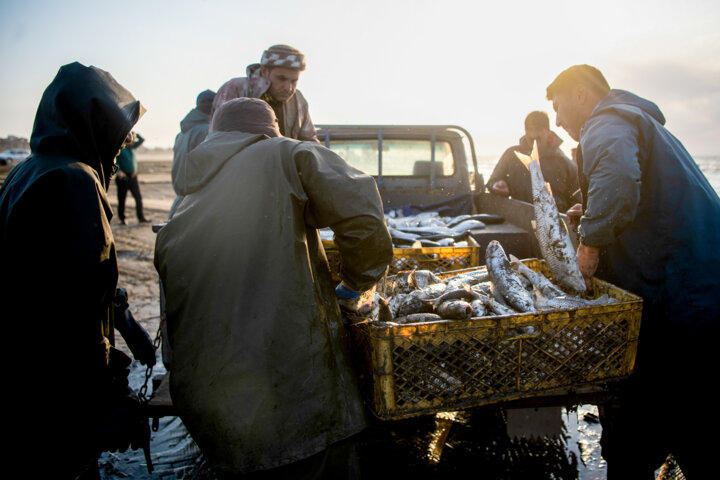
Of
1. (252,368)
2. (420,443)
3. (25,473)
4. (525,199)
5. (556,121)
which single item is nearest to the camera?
(252,368)

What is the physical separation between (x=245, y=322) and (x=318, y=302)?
0.30 metres

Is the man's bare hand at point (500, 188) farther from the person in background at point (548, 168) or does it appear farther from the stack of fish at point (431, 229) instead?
the stack of fish at point (431, 229)

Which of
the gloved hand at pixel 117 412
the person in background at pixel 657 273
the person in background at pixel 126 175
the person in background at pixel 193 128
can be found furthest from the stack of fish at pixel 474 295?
the person in background at pixel 126 175

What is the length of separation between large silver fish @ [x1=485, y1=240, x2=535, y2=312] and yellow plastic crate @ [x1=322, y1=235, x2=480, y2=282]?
51 cm

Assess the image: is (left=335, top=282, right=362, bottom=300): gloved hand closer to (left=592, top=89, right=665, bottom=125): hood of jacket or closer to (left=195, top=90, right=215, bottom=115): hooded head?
(left=592, top=89, right=665, bottom=125): hood of jacket

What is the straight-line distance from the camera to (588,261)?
2602 mm

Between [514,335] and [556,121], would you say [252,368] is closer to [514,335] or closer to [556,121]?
[514,335]

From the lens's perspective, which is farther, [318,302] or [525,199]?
[525,199]

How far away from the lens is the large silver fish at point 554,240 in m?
2.62

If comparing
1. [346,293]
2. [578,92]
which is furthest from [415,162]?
[346,293]

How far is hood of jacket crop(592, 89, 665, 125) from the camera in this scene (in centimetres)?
269

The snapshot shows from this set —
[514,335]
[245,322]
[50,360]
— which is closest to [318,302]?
→ [245,322]

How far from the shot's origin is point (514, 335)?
6.40 ft

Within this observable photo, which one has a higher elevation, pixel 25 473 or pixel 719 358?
pixel 719 358
